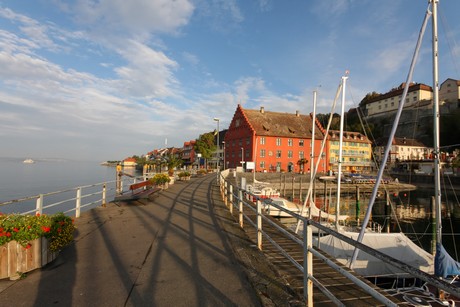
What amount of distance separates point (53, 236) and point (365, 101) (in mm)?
135030

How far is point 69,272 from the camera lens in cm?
520

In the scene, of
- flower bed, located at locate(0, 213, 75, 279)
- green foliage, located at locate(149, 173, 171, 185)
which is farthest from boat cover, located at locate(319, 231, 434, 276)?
green foliage, located at locate(149, 173, 171, 185)

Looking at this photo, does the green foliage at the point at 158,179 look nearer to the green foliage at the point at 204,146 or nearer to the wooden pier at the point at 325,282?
the wooden pier at the point at 325,282

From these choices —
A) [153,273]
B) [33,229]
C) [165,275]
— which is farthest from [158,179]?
[165,275]

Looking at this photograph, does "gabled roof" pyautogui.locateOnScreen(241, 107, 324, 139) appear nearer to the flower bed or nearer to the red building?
the red building

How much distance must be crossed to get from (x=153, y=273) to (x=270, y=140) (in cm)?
6004

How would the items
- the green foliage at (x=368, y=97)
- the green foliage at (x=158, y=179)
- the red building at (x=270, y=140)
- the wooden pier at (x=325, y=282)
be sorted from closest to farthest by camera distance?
the wooden pier at (x=325, y=282) < the green foliage at (x=158, y=179) < the red building at (x=270, y=140) < the green foliage at (x=368, y=97)

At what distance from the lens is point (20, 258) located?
16.4ft

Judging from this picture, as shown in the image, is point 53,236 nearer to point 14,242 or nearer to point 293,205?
point 14,242

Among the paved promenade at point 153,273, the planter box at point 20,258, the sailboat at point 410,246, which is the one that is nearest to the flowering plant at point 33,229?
the planter box at point 20,258

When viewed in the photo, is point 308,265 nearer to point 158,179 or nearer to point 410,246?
point 410,246

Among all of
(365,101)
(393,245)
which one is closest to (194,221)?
(393,245)

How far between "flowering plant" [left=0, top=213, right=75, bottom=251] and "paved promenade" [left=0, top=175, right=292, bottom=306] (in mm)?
494

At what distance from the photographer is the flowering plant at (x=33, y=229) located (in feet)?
16.2
